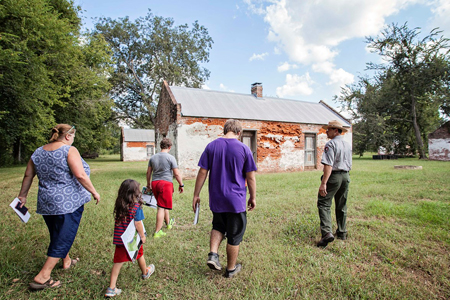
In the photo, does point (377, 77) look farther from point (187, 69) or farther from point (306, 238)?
point (306, 238)

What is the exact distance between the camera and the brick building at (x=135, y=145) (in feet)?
113

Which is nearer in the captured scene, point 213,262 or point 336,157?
point 213,262

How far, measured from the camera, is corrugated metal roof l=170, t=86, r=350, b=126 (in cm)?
1353

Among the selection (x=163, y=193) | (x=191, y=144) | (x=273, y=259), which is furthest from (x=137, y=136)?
(x=273, y=259)

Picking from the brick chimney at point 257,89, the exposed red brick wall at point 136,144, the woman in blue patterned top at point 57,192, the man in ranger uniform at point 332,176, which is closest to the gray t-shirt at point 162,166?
the woman in blue patterned top at point 57,192

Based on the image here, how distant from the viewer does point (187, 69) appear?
2719cm

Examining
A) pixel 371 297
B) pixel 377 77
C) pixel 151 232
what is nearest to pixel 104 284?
pixel 151 232

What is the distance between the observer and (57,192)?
2.95 meters

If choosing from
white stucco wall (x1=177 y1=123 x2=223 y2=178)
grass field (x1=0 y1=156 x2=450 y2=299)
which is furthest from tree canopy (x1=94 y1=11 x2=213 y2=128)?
grass field (x1=0 y1=156 x2=450 y2=299)

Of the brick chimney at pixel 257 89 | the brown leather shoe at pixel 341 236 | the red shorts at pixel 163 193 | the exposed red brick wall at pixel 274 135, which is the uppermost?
the brick chimney at pixel 257 89

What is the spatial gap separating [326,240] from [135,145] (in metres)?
34.7

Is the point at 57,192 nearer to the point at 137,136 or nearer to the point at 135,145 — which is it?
the point at 135,145

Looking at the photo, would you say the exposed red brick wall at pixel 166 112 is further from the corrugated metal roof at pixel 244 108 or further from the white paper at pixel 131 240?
the white paper at pixel 131 240

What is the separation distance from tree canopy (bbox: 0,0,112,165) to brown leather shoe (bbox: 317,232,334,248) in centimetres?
1228
